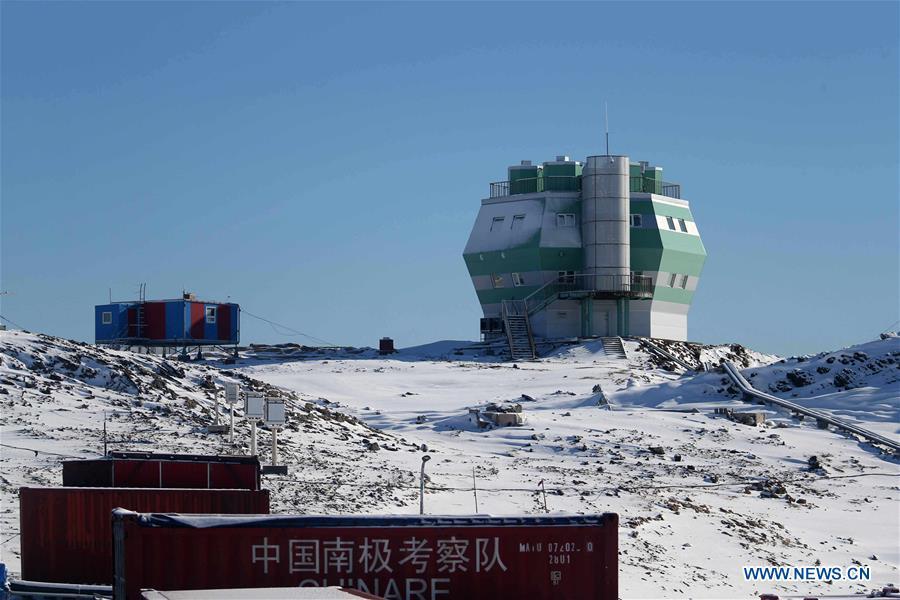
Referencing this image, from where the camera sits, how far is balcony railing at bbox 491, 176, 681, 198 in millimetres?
77062

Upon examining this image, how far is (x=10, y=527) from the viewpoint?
90.5 ft

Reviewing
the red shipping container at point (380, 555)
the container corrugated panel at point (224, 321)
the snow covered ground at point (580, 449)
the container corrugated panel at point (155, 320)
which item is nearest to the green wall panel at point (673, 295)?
the snow covered ground at point (580, 449)

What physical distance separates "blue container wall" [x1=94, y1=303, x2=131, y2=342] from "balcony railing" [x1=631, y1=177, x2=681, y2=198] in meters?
27.9

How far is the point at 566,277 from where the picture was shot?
243 feet

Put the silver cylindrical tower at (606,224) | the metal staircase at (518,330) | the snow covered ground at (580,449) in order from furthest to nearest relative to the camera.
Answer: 1. the silver cylindrical tower at (606,224)
2. the metal staircase at (518,330)
3. the snow covered ground at (580,449)

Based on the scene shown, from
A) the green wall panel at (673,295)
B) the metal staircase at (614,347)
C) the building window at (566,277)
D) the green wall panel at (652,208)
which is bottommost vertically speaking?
the metal staircase at (614,347)

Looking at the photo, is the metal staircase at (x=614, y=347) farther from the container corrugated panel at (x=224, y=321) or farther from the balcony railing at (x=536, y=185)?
the container corrugated panel at (x=224, y=321)

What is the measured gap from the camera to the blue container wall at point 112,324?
241 ft

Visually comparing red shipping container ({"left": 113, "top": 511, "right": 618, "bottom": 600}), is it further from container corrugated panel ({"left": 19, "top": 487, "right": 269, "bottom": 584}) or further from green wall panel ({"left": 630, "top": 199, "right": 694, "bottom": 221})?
green wall panel ({"left": 630, "top": 199, "right": 694, "bottom": 221})

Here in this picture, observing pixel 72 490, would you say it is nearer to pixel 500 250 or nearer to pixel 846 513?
pixel 846 513

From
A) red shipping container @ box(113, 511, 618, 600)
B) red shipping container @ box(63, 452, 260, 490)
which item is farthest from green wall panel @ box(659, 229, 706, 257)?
red shipping container @ box(113, 511, 618, 600)

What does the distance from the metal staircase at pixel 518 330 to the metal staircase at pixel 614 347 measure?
3.44m

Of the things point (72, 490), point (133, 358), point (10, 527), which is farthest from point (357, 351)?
point (72, 490)

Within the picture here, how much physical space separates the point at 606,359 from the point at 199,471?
43.4 metres
